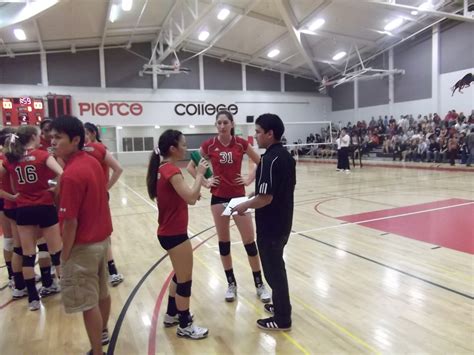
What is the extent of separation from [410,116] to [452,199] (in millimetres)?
13819

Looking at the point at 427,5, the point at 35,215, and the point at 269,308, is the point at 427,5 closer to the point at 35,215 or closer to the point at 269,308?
the point at 269,308

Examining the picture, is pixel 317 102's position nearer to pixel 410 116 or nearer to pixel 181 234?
pixel 410 116

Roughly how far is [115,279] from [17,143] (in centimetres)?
178

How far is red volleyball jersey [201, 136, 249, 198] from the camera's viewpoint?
3.67 m

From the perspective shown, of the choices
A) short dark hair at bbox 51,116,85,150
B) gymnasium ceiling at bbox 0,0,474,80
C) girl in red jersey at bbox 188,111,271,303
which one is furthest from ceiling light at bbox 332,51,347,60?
short dark hair at bbox 51,116,85,150

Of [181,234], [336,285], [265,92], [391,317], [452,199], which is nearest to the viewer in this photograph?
[181,234]

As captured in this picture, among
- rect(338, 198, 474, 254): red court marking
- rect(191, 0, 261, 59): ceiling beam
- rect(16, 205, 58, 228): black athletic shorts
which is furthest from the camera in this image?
rect(191, 0, 261, 59): ceiling beam

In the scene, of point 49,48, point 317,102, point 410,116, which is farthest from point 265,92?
point 49,48

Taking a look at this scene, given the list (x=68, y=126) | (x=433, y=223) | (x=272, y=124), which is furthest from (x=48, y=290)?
(x=433, y=223)

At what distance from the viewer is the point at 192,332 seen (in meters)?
3.00

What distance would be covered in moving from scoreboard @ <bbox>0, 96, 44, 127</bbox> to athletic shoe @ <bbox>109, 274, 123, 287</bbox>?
16.2m

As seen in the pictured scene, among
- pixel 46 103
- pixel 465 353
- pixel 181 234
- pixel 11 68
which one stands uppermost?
pixel 11 68

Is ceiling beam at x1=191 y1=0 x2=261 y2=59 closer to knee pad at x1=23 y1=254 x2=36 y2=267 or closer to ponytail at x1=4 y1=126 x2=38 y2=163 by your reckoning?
ponytail at x1=4 y1=126 x2=38 y2=163

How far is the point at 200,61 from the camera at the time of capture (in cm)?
2523
